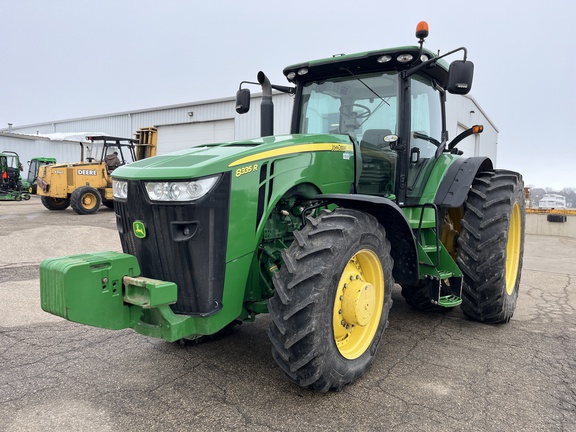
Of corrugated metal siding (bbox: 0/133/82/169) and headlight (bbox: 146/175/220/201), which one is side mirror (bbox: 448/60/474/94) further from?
corrugated metal siding (bbox: 0/133/82/169)

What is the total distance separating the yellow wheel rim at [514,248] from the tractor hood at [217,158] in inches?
102

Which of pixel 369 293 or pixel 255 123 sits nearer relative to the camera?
pixel 369 293

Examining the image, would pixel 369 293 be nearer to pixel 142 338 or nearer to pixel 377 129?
pixel 377 129

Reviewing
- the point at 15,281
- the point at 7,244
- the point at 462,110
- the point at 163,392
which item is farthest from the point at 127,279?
the point at 462,110

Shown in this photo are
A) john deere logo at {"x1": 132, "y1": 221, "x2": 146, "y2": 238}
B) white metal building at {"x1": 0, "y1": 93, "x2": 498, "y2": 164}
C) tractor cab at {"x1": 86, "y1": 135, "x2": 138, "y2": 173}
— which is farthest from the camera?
white metal building at {"x1": 0, "y1": 93, "x2": 498, "y2": 164}

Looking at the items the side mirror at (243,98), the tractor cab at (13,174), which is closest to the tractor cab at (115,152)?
the tractor cab at (13,174)

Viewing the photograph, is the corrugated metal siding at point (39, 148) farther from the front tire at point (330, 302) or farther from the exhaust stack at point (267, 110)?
the front tire at point (330, 302)

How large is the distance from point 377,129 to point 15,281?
5.08m

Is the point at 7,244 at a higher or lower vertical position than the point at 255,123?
lower

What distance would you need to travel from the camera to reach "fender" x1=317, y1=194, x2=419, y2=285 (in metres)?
2.92

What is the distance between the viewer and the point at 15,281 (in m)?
5.80

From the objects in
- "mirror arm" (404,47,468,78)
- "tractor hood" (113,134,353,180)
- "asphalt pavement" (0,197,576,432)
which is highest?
"mirror arm" (404,47,468,78)

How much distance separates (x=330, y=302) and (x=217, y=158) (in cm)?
109

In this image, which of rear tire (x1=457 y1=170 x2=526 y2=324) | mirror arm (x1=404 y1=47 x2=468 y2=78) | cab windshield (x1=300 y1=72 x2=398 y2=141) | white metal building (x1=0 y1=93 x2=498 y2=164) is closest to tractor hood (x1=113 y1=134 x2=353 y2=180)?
cab windshield (x1=300 y1=72 x2=398 y2=141)
